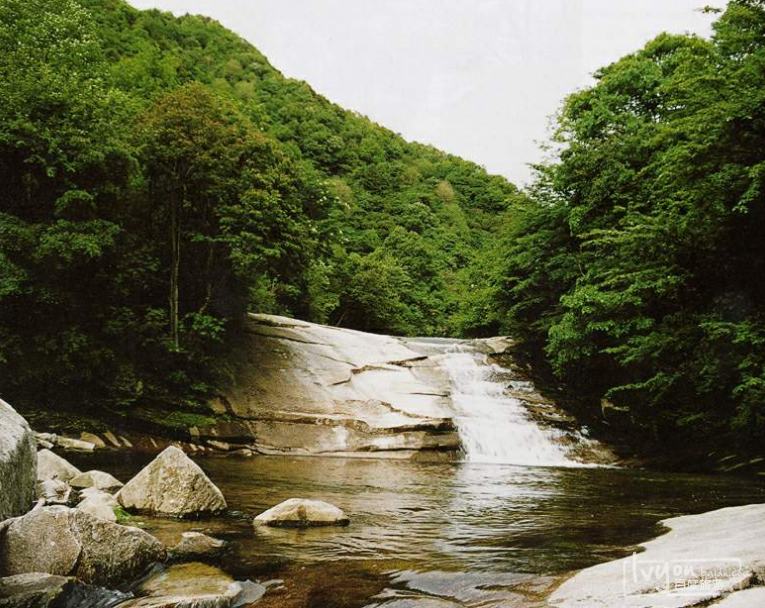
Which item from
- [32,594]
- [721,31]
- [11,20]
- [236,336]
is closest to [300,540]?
[32,594]

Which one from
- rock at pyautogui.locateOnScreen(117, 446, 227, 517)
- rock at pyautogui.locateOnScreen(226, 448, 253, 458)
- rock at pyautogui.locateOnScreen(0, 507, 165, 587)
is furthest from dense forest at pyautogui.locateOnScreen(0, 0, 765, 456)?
rock at pyautogui.locateOnScreen(0, 507, 165, 587)

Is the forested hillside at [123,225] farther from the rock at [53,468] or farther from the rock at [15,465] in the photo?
the rock at [15,465]

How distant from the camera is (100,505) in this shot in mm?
6504

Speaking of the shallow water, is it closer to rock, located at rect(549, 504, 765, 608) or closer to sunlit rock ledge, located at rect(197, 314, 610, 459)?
rock, located at rect(549, 504, 765, 608)

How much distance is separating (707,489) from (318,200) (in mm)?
14500

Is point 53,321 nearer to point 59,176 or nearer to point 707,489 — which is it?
point 59,176

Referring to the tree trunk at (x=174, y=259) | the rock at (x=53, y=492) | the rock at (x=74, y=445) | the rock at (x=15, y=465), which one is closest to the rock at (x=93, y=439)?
the rock at (x=74, y=445)

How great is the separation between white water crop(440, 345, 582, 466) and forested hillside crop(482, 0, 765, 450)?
2.34 m

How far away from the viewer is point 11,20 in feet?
63.5

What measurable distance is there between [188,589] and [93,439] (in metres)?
13.6

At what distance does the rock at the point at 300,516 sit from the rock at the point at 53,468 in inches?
153

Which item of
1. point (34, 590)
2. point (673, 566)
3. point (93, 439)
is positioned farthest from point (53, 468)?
point (673, 566)

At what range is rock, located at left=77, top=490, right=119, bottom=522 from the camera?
629cm

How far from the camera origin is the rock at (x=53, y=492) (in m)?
6.98
